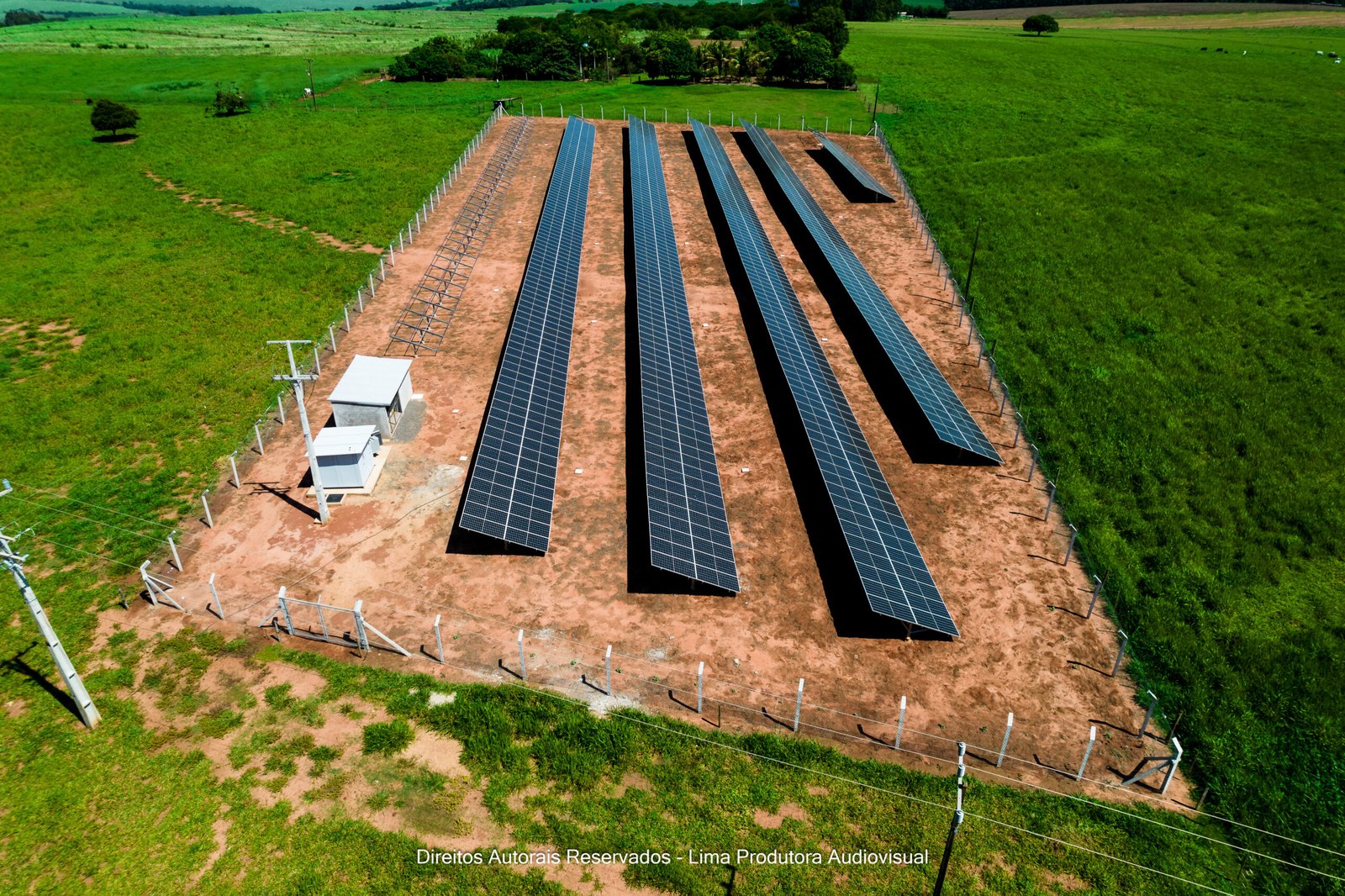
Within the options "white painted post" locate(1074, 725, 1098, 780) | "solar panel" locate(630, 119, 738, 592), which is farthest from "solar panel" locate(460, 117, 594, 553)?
"white painted post" locate(1074, 725, 1098, 780)

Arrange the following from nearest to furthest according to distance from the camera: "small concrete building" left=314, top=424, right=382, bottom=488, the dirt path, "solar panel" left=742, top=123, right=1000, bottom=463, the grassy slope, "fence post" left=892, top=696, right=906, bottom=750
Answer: "fence post" left=892, top=696, right=906, bottom=750 → the grassy slope → "small concrete building" left=314, top=424, right=382, bottom=488 → "solar panel" left=742, top=123, right=1000, bottom=463 → the dirt path

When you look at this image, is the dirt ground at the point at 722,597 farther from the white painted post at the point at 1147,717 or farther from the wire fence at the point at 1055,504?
the wire fence at the point at 1055,504

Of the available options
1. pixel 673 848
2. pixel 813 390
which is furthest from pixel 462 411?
pixel 673 848

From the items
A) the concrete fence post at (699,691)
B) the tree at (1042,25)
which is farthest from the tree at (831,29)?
A: the concrete fence post at (699,691)

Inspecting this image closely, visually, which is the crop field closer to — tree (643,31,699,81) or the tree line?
the tree line

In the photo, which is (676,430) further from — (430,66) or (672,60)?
(430,66)

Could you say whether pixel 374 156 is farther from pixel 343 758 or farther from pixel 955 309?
pixel 343 758
